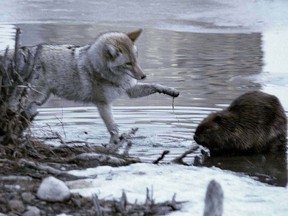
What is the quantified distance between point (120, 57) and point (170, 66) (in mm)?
4658

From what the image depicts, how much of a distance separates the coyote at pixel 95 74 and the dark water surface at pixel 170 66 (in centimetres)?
32

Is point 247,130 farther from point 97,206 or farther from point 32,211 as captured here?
point 32,211

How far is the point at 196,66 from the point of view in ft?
40.7

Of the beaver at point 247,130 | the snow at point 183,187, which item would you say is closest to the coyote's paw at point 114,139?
the beaver at point 247,130

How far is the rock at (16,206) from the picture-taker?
4.98 metres

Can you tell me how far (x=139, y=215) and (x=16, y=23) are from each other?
11833mm

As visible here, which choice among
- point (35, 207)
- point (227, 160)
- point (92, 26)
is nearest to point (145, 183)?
point (35, 207)

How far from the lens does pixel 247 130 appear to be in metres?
7.52

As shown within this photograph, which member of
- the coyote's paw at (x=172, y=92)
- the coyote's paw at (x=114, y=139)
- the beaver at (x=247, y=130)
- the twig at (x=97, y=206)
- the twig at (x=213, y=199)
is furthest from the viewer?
the coyote's paw at (x=172, y=92)

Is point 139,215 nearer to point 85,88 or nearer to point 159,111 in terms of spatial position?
point 85,88

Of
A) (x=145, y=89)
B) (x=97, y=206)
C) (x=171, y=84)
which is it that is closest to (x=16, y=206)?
(x=97, y=206)

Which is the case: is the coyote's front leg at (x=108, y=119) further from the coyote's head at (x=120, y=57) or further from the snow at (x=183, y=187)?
the snow at (x=183, y=187)

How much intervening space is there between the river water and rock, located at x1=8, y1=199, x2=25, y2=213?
4.18ft

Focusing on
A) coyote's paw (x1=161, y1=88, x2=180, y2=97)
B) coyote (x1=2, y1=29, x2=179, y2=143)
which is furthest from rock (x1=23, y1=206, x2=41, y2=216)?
coyote's paw (x1=161, y1=88, x2=180, y2=97)
